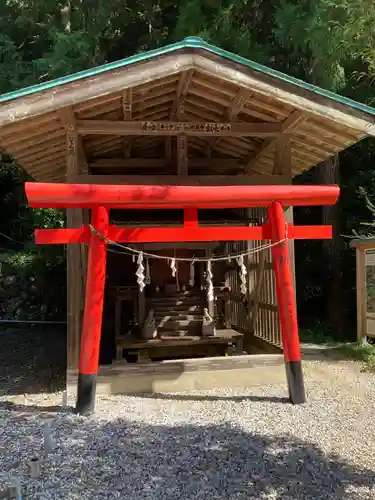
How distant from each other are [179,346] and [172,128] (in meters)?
3.99

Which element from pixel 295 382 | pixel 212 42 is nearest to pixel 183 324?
pixel 295 382

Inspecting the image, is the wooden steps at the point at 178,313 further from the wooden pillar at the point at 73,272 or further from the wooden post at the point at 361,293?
the wooden post at the point at 361,293

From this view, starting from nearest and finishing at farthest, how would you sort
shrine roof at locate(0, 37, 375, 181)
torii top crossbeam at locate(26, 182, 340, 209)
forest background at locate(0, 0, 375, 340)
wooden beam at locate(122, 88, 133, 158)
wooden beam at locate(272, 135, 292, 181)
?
torii top crossbeam at locate(26, 182, 340, 209) < shrine roof at locate(0, 37, 375, 181) < wooden beam at locate(122, 88, 133, 158) < wooden beam at locate(272, 135, 292, 181) < forest background at locate(0, 0, 375, 340)

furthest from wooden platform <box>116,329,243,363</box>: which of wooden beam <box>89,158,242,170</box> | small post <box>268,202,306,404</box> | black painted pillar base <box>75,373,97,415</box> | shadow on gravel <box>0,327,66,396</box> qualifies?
wooden beam <box>89,158,242,170</box>

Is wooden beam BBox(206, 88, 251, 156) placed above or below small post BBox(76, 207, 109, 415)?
above

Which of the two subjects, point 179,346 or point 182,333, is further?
point 179,346

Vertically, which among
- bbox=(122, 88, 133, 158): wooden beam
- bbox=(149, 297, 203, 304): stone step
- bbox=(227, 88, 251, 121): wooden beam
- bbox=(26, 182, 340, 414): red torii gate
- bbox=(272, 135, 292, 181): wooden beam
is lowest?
bbox=(149, 297, 203, 304): stone step

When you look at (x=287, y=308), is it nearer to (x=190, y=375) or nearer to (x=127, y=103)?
(x=190, y=375)

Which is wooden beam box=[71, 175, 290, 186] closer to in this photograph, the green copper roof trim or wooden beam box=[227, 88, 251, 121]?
wooden beam box=[227, 88, 251, 121]

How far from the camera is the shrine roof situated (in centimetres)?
562

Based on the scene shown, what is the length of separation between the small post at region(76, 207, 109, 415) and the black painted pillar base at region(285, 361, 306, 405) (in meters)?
2.28

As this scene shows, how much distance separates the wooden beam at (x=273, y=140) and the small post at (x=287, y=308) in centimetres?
136

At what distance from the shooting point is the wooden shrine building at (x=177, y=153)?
569cm

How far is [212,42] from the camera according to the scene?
34.8ft
